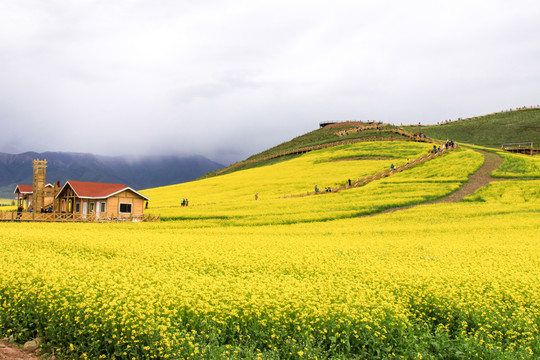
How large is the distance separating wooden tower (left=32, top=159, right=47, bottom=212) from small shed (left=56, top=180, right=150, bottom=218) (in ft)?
11.3

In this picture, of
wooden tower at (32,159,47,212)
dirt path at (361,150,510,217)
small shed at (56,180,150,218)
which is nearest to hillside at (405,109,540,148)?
dirt path at (361,150,510,217)

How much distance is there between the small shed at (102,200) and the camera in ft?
167

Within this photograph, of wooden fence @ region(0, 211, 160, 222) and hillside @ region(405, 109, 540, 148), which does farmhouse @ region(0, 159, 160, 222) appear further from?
hillside @ region(405, 109, 540, 148)

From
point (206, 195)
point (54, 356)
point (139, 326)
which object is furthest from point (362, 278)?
point (206, 195)

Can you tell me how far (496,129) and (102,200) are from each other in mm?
108472

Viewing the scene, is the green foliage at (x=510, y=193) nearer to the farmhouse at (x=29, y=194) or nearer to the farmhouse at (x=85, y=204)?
the farmhouse at (x=85, y=204)

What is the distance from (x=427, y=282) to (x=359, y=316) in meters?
5.29

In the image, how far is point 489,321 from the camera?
1236cm

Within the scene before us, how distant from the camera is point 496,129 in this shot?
379ft

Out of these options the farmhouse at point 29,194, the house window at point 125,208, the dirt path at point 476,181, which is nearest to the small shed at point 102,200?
the house window at point 125,208

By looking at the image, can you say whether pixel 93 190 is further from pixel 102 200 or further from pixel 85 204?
pixel 102 200

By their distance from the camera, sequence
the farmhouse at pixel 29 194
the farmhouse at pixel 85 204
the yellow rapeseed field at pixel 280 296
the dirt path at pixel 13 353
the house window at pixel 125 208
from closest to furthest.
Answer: the yellow rapeseed field at pixel 280 296 → the dirt path at pixel 13 353 → the farmhouse at pixel 85 204 → the house window at pixel 125 208 → the farmhouse at pixel 29 194

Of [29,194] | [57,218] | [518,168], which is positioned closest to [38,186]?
[57,218]

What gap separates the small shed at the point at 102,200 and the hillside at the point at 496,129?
281ft
